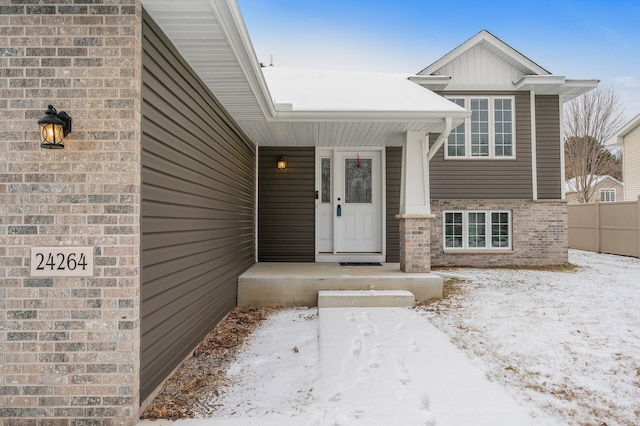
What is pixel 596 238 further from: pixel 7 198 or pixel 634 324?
pixel 7 198

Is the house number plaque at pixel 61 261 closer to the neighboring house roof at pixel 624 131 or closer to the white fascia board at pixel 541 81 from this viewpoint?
the white fascia board at pixel 541 81

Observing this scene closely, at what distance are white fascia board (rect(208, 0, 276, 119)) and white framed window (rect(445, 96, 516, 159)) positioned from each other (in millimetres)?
5841

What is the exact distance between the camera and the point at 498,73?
8320 millimetres

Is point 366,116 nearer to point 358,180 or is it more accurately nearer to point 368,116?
point 368,116

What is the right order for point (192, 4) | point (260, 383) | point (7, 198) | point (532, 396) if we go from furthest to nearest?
point (260, 383), point (532, 396), point (192, 4), point (7, 198)

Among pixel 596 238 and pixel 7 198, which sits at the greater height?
pixel 7 198

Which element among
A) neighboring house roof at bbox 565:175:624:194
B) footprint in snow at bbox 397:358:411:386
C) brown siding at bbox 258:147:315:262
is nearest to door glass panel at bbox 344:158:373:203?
brown siding at bbox 258:147:315:262

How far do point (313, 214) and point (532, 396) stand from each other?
4608 millimetres

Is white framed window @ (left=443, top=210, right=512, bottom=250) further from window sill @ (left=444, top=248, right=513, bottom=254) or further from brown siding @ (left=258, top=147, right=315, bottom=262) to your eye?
brown siding @ (left=258, top=147, right=315, bottom=262)

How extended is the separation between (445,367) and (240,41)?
3.00m

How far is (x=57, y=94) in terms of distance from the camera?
6.93ft

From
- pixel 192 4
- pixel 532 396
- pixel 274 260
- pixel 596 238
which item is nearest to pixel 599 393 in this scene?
pixel 532 396

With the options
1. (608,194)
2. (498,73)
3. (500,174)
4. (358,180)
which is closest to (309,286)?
(358,180)

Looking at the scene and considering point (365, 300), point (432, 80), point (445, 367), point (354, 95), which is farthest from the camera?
point (432, 80)
